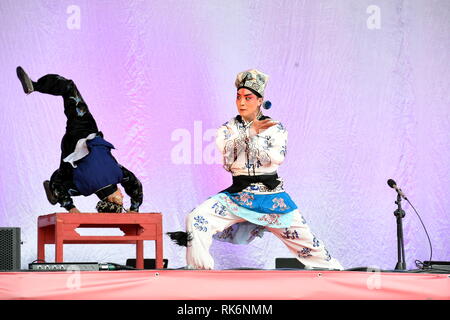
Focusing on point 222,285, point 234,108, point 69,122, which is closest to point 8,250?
point 69,122

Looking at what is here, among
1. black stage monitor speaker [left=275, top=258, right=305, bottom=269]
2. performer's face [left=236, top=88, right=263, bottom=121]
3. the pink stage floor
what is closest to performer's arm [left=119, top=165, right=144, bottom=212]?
performer's face [left=236, top=88, right=263, bottom=121]

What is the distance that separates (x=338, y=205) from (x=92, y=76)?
183 cm

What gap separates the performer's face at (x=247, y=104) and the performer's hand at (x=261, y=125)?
0.14 ft

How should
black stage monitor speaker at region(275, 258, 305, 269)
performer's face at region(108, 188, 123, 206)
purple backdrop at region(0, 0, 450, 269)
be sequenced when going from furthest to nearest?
purple backdrop at region(0, 0, 450, 269)
black stage monitor speaker at region(275, 258, 305, 269)
performer's face at region(108, 188, 123, 206)

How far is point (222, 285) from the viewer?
3.30 meters

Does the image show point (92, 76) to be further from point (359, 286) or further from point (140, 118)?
point (359, 286)

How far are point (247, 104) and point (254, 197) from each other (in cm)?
50

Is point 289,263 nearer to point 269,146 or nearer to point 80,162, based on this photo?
point 269,146

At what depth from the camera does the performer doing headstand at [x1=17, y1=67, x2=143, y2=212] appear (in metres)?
4.26

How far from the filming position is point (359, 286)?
11.0 ft

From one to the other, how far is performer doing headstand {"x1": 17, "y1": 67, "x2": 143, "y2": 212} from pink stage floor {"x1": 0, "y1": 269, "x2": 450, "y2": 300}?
3.53ft

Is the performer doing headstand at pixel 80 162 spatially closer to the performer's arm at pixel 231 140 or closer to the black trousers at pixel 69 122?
the black trousers at pixel 69 122

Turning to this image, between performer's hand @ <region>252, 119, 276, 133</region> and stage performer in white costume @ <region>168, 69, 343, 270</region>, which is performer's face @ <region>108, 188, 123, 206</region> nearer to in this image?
stage performer in white costume @ <region>168, 69, 343, 270</region>
